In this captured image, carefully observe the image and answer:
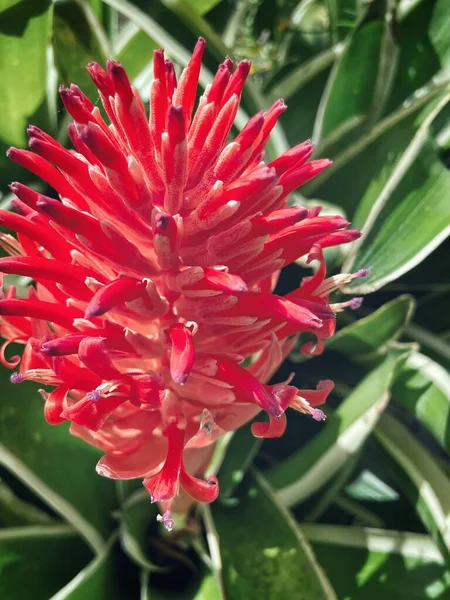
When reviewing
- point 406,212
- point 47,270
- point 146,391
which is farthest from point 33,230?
point 406,212

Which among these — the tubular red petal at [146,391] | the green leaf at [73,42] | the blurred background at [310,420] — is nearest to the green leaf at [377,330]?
the blurred background at [310,420]

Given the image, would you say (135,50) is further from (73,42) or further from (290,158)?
(290,158)

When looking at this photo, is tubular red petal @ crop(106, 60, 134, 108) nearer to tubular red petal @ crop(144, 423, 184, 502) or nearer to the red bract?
the red bract

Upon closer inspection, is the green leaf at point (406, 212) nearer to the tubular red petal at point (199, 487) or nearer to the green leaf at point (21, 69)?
the tubular red petal at point (199, 487)

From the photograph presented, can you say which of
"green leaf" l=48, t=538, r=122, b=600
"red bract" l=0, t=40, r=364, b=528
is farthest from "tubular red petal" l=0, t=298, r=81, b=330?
"green leaf" l=48, t=538, r=122, b=600

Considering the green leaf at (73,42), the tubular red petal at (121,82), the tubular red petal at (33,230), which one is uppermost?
the tubular red petal at (121,82)
